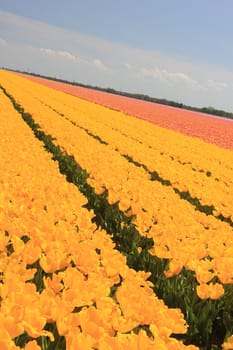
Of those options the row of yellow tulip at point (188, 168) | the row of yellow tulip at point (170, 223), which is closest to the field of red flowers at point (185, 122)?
the row of yellow tulip at point (188, 168)

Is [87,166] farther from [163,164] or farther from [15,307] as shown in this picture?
[15,307]

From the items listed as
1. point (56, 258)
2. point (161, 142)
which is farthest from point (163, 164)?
point (56, 258)

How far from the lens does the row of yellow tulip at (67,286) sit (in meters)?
2.28

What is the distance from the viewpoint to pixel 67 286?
290 cm

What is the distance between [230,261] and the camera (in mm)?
4449

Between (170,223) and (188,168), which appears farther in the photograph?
(188,168)

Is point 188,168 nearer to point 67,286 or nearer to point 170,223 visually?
point 170,223

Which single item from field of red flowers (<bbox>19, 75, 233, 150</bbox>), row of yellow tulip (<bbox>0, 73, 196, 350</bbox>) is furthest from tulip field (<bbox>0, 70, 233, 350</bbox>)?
field of red flowers (<bbox>19, 75, 233, 150</bbox>)

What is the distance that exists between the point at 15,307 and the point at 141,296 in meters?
0.84

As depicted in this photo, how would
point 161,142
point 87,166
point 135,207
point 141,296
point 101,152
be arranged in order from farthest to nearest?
point 161,142, point 101,152, point 87,166, point 135,207, point 141,296

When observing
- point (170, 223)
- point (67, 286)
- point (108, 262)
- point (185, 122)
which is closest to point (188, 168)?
Result: point (170, 223)

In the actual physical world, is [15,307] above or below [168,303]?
above

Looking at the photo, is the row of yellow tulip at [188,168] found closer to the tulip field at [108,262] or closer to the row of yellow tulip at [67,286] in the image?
the tulip field at [108,262]

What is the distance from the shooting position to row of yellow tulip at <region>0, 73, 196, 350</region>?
228cm
